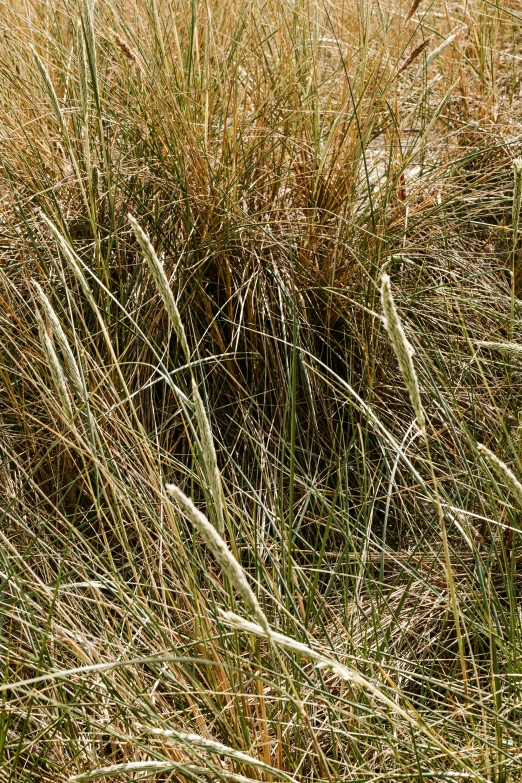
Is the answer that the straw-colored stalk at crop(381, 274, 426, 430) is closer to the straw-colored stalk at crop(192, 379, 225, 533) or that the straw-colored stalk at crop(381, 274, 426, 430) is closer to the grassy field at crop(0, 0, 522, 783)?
the straw-colored stalk at crop(192, 379, 225, 533)

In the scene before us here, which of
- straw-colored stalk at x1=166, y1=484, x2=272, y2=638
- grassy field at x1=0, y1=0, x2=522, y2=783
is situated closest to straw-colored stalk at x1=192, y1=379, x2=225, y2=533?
straw-colored stalk at x1=166, y1=484, x2=272, y2=638

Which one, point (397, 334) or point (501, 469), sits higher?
point (397, 334)

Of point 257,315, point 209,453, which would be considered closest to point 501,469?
point 209,453

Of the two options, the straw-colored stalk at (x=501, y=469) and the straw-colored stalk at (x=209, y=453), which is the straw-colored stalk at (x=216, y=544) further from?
the straw-colored stalk at (x=501, y=469)

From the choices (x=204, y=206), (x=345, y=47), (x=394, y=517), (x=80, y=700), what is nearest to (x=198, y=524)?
(x=80, y=700)

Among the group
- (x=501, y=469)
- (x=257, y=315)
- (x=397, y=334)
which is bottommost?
(x=257, y=315)

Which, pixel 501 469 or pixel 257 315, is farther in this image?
pixel 257 315

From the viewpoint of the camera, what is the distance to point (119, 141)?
72.6 inches

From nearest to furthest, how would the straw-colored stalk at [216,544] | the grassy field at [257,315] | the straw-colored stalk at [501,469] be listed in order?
the straw-colored stalk at [216,544]
the straw-colored stalk at [501,469]
the grassy field at [257,315]

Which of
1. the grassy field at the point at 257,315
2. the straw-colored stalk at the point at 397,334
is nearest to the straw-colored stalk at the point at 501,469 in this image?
the straw-colored stalk at the point at 397,334

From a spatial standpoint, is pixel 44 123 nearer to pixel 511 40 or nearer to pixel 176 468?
pixel 176 468

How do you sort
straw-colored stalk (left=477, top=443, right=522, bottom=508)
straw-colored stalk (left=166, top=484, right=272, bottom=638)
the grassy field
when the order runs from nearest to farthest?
straw-colored stalk (left=166, top=484, right=272, bottom=638)
straw-colored stalk (left=477, top=443, right=522, bottom=508)
the grassy field

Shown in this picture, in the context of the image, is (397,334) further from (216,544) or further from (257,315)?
(257,315)

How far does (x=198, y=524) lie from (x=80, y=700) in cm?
62
